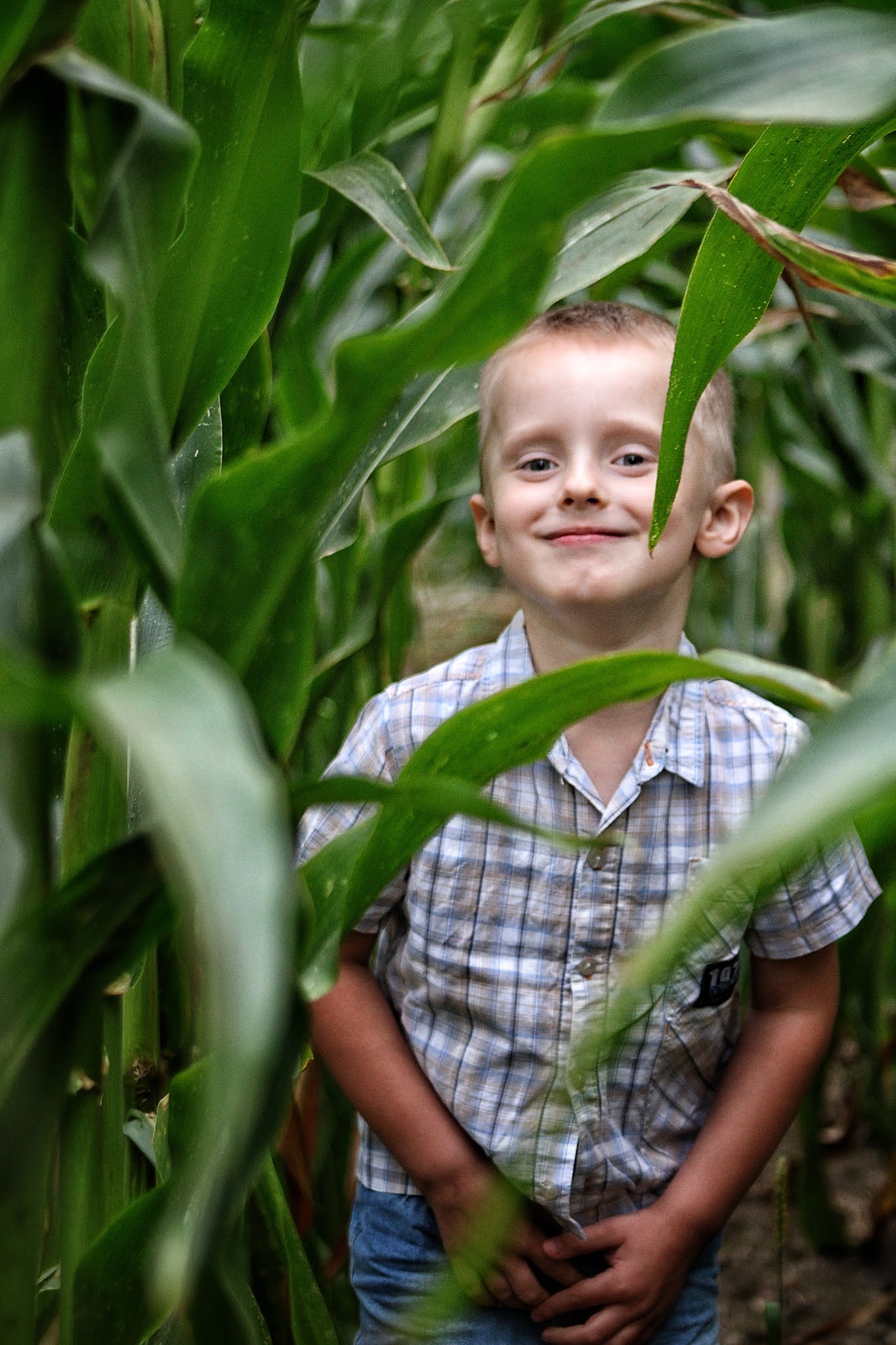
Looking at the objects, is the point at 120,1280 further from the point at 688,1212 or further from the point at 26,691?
the point at 688,1212

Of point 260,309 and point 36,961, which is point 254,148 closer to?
point 260,309

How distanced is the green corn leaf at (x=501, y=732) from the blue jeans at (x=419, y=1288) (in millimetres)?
321

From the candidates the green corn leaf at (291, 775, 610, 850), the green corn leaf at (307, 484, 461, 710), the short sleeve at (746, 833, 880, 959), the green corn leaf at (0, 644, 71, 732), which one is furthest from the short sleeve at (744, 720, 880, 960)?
the green corn leaf at (0, 644, 71, 732)

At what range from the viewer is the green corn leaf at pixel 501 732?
1.06 ft

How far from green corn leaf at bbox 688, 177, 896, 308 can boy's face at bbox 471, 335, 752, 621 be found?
0.18 meters

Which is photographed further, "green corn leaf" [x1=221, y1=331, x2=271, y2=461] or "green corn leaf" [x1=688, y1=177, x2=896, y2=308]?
"green corn leaf" [x1=221, y1=331, x2=271, y2=461]

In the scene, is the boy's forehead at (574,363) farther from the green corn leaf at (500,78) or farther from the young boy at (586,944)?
the green corn leaf at (500,78)

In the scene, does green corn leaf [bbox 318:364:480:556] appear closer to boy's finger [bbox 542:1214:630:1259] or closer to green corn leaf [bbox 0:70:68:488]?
green corn leaf [bbox 0:70:68:488]

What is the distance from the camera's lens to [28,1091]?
12.0 inches

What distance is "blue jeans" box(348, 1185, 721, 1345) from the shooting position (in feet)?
2.09

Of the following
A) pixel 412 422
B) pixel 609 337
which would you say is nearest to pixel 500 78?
pixel 609 337

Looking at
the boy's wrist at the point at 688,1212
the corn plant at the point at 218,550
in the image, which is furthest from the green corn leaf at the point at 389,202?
the boy's wrist at the point at 688,1212

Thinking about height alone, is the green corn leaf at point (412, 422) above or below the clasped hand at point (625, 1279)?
above

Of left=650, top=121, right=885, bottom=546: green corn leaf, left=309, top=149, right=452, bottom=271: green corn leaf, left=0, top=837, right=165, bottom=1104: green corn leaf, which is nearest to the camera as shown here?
left=0, top=837, right=165, bottom=1104: green corn leaf
